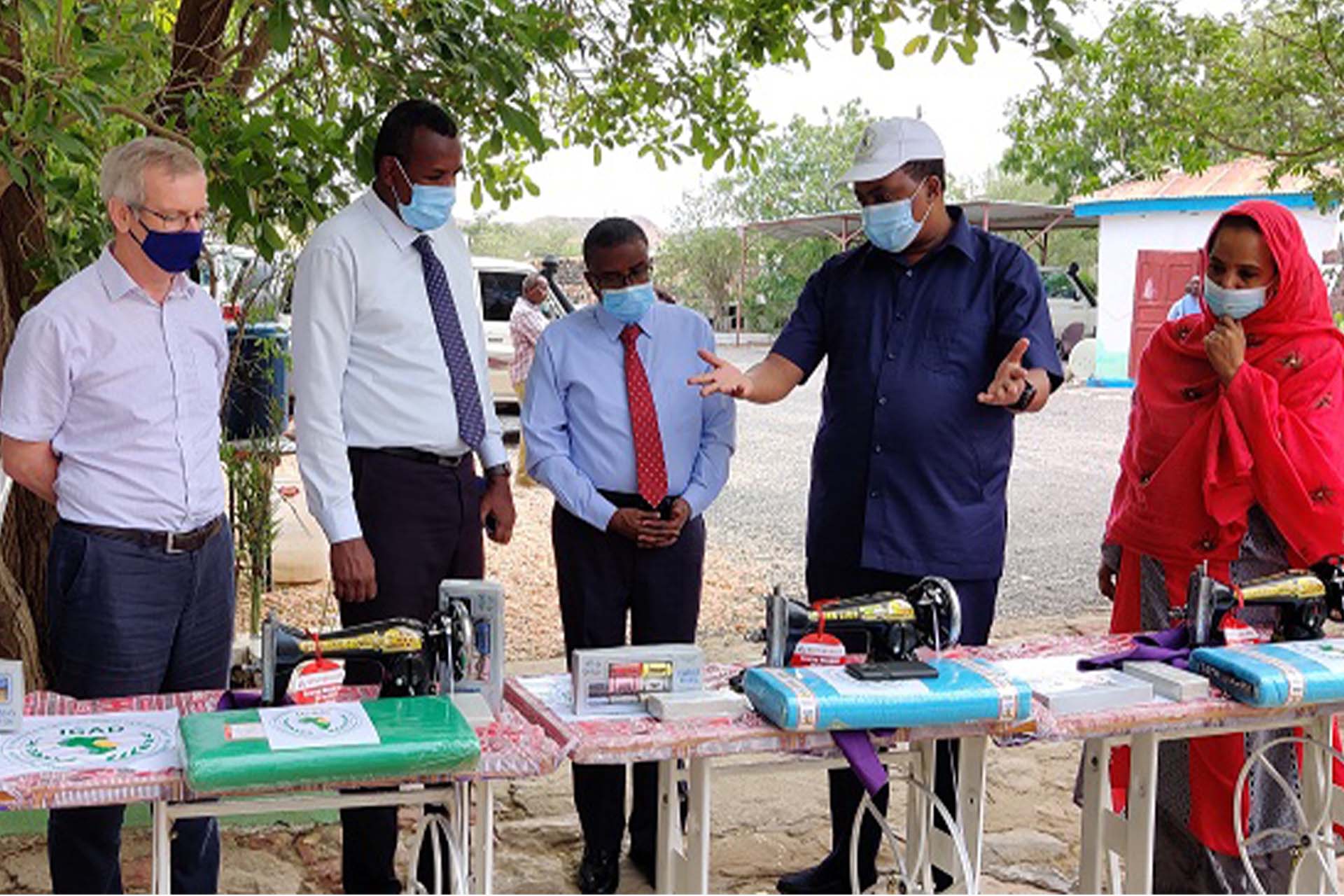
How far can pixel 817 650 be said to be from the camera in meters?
2.81

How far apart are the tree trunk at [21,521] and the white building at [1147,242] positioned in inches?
662

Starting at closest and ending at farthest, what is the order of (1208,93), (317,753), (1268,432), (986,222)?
1. (317,753)
2. (1268,432)
3. (1208,93)
4. (986,222)

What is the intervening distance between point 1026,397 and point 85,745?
1.99 meters

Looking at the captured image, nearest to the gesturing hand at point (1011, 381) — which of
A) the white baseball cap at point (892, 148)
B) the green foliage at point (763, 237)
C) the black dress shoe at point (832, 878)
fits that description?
the white baseball cap at point (892, 148)

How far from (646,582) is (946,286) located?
1.00 metres

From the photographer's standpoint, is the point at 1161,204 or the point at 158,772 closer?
the point at 158,772

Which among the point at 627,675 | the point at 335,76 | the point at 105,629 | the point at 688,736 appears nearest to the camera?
the point at 688,736

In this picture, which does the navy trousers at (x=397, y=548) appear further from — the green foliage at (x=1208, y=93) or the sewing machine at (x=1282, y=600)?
the green foliage at (x=1208, y=93)

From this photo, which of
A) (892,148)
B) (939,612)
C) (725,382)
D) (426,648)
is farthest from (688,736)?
(892,148)

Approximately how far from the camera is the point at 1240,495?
129 inches

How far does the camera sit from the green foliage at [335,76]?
3.25 m

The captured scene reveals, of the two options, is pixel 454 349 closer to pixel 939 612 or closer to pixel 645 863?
pixel 939 612

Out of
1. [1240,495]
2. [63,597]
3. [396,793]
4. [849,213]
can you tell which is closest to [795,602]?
[396,793]

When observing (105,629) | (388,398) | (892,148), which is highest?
(892,148)
